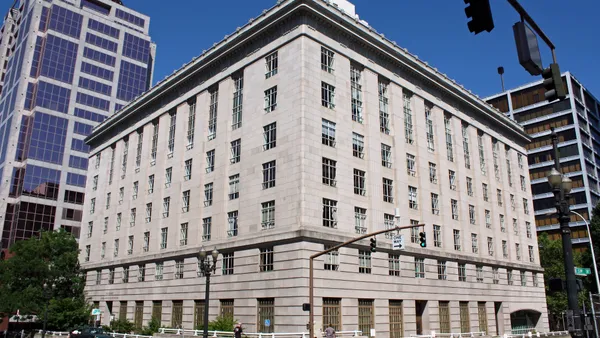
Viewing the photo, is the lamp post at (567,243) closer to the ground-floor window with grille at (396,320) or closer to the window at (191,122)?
the ground-floor window with grille at (396,320)

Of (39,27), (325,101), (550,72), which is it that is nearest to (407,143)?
(325,101)

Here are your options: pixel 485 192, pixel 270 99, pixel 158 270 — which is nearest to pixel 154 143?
pixel 158 270

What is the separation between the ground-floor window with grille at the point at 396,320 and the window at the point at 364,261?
4124mm

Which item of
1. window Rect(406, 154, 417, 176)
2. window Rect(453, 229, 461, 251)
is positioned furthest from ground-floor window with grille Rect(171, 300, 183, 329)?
window Rect(453, 229, 461, 251)

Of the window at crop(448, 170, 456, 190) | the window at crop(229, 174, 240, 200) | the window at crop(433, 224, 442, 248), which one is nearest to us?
the window at crop(229, 174, 240, 200)

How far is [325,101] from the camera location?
42.0 meters

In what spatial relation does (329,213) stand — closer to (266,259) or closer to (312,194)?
(312,194)

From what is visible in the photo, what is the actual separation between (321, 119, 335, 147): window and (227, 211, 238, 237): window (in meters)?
9.95

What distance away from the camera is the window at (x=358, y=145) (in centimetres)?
4341

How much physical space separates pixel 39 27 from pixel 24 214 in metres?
36.3

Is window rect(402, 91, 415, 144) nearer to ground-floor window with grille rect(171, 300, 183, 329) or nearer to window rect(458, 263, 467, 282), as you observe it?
window rect(458, 263, 467, 282)

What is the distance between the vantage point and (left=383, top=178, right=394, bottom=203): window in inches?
1773

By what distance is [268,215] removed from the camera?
39.9 m

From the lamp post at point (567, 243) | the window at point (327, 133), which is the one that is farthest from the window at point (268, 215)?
Result: the lamp post at point (567, 243)
